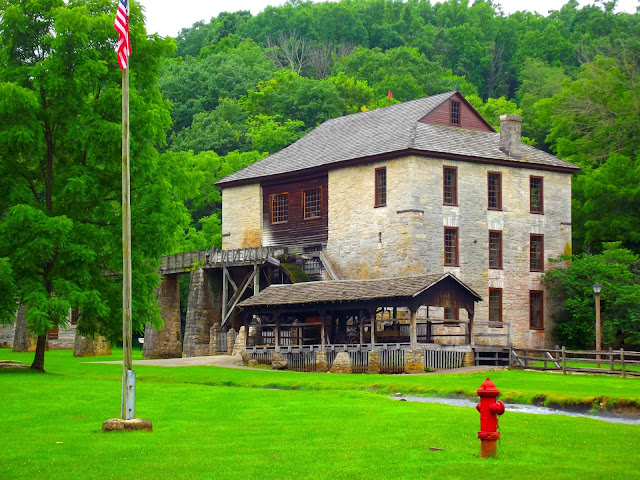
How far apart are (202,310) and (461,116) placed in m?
17.2

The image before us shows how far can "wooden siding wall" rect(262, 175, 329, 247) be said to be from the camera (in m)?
55.9

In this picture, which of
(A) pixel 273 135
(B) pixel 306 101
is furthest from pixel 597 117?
(B) pixel 306 101

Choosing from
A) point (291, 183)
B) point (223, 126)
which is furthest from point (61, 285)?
point (223, 126)

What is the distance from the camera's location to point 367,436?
63.2 ft

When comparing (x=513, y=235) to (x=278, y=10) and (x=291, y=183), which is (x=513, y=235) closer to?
(x=291, y=183)

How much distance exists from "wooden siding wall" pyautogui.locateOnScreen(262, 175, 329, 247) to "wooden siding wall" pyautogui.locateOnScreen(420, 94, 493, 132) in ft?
20.3

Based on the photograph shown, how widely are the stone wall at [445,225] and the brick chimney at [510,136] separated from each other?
1074mm

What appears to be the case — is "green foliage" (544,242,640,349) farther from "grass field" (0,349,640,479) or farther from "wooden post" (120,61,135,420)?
"wooden post" (120,61,135,420)

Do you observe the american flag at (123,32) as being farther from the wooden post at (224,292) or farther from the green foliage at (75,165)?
the wooden post at (224,292)

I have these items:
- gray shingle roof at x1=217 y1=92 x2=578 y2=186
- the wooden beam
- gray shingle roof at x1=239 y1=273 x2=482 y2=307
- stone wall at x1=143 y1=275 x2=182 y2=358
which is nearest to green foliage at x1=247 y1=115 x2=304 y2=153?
gray shingle roof at x1=217 y1=92 x2=578 y2=186

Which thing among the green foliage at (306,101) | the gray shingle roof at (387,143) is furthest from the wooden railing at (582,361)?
the green foliage at (306,101)

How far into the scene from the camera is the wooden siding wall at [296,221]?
55906mm

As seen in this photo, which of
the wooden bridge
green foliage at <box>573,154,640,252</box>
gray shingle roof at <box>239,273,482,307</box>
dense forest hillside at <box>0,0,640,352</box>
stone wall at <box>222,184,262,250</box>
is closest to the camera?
dense forest hillside at <box>0,0,640,352</box>

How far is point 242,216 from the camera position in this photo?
199 feet
